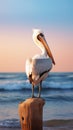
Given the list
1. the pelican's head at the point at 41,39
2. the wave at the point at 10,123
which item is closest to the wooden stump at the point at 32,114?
the pelican's head at the point at 41,39

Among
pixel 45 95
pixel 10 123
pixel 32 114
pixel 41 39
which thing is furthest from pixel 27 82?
pixel 32 114

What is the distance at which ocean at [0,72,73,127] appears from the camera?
404cm

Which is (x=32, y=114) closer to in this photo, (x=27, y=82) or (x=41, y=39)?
(x=41, y=39)

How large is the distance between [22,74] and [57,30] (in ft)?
1.99

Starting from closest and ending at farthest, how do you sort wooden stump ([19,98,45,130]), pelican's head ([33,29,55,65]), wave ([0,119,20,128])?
wooden stump ([19,98,45,130]), pelican's head ([33,29,55,65]), wave ([0,119,20,128])

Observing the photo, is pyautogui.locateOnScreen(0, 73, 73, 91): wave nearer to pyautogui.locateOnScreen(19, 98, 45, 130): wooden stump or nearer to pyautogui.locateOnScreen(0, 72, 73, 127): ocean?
pyautogui.locateOnScreen(0, 72, 73, 127): ocean

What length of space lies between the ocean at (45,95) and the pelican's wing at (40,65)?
1180mm

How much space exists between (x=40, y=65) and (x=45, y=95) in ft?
4.58

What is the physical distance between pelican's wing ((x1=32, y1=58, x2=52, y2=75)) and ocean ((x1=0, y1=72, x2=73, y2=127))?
118cm

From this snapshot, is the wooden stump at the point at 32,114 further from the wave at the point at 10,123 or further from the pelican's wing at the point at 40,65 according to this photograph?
the wave at the point at 10,123

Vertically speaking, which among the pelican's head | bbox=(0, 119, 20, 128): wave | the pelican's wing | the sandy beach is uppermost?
the pelican's head

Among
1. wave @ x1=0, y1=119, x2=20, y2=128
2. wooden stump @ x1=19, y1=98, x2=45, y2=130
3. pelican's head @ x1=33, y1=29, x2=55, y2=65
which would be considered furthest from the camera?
wave @ x1=0, y1=119, x2=20, y2=128

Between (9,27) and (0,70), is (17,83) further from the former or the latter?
(9,27)

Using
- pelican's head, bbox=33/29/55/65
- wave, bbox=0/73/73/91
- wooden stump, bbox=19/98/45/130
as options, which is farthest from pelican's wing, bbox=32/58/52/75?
wave, bbox=0/73/73/91
